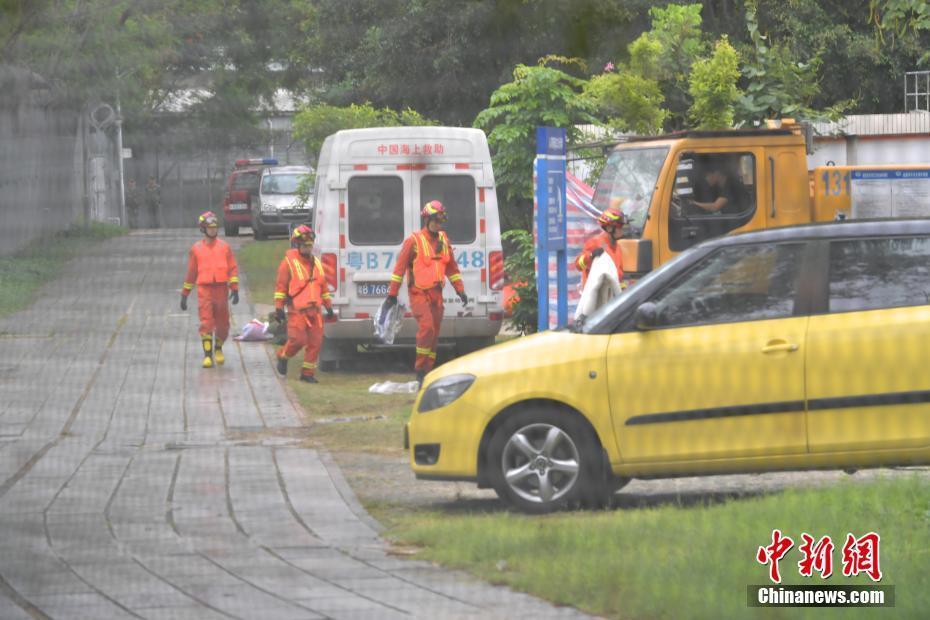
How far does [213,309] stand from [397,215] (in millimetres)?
2083

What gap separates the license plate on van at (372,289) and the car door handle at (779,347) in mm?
7266

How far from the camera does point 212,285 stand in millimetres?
14852

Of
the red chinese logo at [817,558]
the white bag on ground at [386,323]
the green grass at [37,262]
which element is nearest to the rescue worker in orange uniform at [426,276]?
the white bag on ground at [386,323]

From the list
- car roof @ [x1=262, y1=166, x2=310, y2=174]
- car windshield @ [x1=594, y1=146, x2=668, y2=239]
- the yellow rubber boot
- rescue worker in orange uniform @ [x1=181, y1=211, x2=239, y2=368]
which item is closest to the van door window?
car windshield @ [x1=594, y1=146, x2=668, y2=239]

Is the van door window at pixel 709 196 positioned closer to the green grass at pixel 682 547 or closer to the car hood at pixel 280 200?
the green grass at pixel 682 547

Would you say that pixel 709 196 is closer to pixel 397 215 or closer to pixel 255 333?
pixel 397 215

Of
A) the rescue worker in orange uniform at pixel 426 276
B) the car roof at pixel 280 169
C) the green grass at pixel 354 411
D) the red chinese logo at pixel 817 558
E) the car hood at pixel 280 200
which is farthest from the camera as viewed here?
the car hood at pixel 280 200

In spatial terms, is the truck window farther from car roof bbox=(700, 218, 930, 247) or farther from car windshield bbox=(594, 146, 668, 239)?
car roof bbox=(700, 218, 930, 247)

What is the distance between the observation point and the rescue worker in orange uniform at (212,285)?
14.8 metres

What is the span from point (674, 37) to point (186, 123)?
10973 mm

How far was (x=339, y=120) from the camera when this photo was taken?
21.2 m

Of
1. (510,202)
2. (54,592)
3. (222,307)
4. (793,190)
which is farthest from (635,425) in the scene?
(510,202)

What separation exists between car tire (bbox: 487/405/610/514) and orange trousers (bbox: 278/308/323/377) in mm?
6615

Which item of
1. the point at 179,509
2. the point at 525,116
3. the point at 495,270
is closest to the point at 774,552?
the point at 179,509
